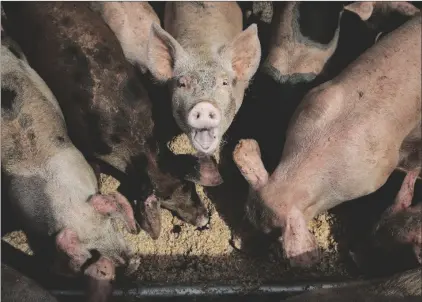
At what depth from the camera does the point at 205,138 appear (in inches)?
133

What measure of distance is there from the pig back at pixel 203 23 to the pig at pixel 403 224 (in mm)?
1490

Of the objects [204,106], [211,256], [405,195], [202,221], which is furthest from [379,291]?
[204,106]

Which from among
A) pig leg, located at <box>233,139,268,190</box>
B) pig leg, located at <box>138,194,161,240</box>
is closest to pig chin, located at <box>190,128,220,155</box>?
pig leg, located at <box>233,139,268,190</box>

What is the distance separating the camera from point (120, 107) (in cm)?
375

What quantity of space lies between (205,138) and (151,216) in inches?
28.7

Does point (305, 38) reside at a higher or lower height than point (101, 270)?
higher

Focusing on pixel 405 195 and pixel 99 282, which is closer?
pixel 99 282

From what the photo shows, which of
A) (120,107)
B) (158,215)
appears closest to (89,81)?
(120,107)

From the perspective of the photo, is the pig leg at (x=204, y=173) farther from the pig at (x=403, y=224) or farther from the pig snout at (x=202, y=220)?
the pig at (x=403, y=224)

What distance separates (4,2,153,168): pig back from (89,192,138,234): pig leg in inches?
14.8

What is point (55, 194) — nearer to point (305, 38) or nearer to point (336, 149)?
point (336, 149)

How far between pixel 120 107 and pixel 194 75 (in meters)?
0.58

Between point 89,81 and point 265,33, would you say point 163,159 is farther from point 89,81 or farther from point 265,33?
point 265,33

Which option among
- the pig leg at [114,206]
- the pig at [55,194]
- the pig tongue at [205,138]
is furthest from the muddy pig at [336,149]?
the pig at [55,194]
